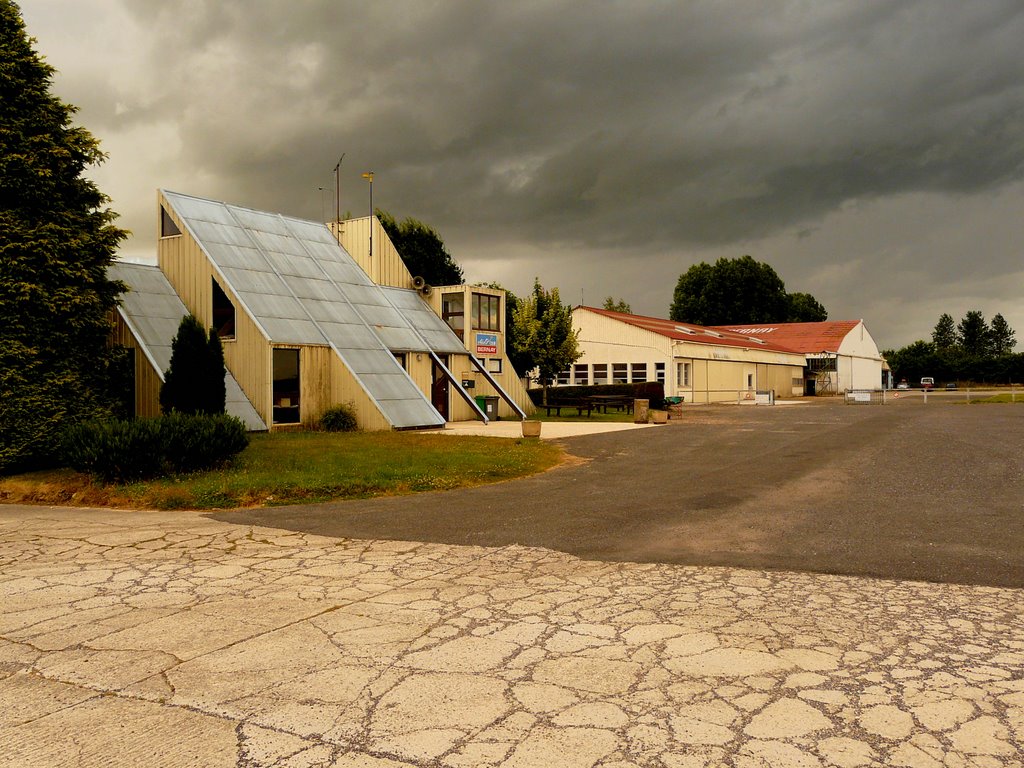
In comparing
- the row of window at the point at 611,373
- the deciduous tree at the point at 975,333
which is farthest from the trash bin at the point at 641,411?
the deciduous tree at the point at 975,333

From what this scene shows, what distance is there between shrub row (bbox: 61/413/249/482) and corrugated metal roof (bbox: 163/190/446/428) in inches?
351

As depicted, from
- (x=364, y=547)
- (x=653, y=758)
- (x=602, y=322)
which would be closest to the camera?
(x=653, y=758)

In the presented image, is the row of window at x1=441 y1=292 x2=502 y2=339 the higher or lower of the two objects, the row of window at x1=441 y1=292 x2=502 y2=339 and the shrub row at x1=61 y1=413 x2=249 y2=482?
the higher

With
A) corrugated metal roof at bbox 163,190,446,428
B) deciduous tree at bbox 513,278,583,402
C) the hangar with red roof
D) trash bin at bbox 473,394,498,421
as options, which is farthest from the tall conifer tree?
the hangar with red roof

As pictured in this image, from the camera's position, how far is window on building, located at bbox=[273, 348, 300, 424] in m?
22.2

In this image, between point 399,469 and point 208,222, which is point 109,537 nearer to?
point 399,469

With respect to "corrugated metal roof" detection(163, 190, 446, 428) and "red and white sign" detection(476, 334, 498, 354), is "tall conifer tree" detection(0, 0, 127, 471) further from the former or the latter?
"red and white sign" detection(476, 334, 498, 354)

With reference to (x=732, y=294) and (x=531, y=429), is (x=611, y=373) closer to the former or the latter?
(x=531, y=429)

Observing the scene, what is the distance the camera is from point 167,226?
2439 cm

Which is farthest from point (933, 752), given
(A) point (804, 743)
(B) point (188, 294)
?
(B) point (188, 294)

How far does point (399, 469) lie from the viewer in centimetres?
1308

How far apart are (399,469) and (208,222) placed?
16.0 m

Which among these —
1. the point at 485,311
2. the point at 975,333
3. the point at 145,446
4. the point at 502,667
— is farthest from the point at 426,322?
the point at 975,333

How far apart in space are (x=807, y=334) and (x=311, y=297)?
55805 mm
